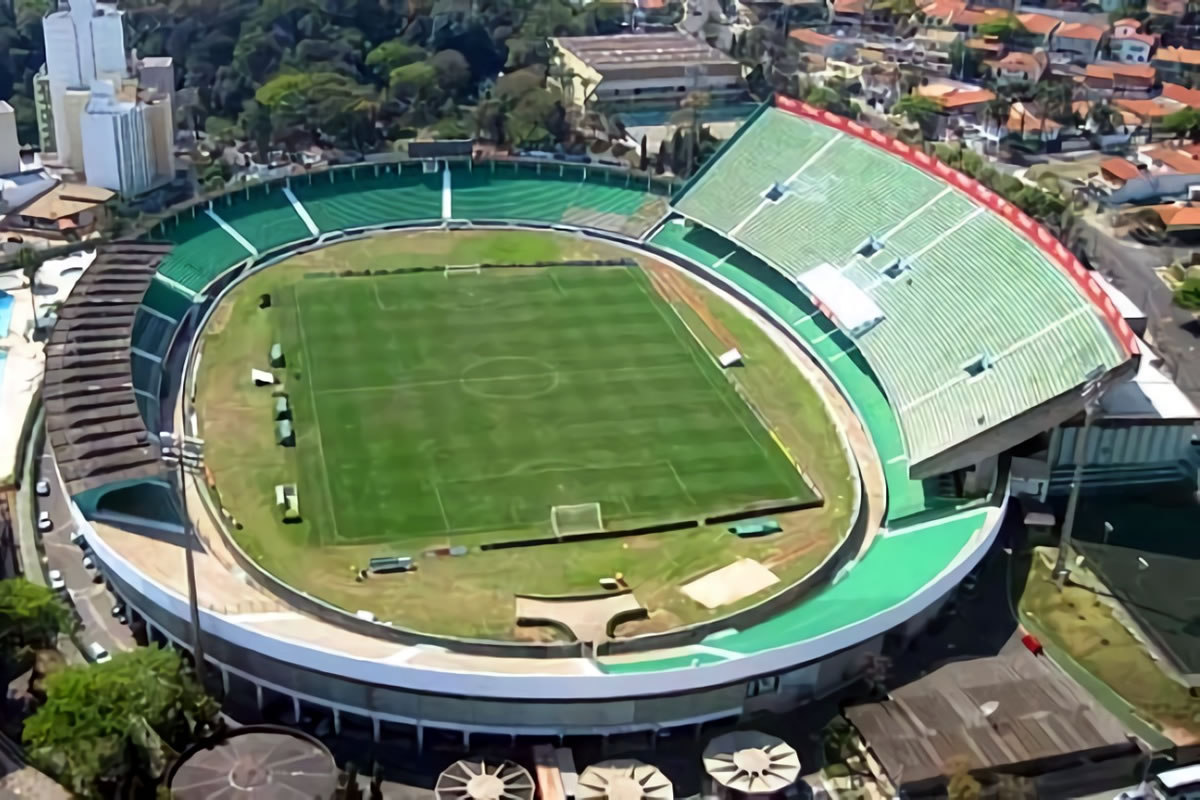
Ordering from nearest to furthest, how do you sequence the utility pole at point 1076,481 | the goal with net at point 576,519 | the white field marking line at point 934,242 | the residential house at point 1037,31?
1. the utility pole at point 1076,481
2. the goal with net at point 576,519
3. the white field marking line at point 934,242
4. the residential house at point 1037,31

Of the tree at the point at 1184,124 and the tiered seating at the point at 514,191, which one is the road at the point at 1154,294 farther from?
the tiered seating at the point at 514,191

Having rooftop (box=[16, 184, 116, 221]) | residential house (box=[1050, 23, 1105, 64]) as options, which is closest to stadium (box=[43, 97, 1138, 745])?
rooftop (box=[16, 184, 116, 221])

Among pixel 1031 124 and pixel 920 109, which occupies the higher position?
pixel 920 109

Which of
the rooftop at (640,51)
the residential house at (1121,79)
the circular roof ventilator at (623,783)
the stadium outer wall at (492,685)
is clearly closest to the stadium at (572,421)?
the stadium outer wall at (492,685)

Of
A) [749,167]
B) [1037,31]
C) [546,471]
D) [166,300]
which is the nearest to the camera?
[546,471]

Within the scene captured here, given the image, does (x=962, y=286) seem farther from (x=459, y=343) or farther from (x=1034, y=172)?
(x=1034, y=172)

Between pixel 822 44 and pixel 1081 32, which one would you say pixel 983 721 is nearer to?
pixel 822 44

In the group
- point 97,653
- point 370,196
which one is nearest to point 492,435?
point 97,653
